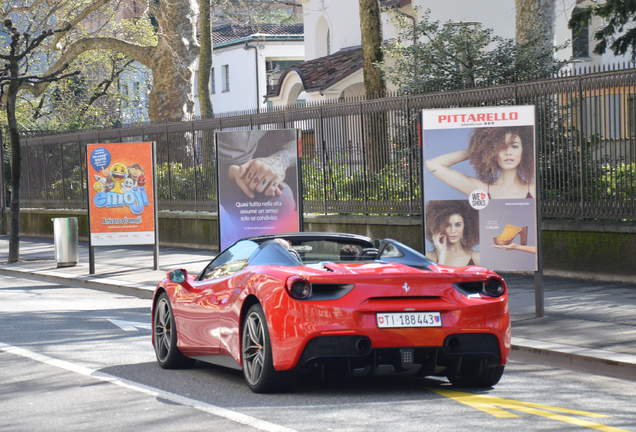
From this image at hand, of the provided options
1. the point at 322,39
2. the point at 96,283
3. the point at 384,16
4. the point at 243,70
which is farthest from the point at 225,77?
the point at 96,283

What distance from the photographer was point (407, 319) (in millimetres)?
9000

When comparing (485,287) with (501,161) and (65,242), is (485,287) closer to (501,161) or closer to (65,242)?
(501,161)

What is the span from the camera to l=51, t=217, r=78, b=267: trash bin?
25.7 metres

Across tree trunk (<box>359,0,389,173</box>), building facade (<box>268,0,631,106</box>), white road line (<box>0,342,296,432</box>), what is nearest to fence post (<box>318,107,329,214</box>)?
tree trunk (<box>359,0,389,173</box>)

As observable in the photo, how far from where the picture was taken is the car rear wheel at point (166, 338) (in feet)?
36.5

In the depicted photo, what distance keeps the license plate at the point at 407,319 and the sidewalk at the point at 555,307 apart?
2298 millimetres

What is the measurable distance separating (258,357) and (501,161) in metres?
5.58

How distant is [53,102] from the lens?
54906 mm

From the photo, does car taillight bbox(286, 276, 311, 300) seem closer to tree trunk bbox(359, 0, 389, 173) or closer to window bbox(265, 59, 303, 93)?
tree trunk bbox(359, 0, 389, 173)

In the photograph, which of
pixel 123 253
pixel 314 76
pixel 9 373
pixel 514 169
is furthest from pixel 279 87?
→ pixel 9 373

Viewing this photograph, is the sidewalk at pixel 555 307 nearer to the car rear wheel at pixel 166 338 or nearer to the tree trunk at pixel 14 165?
the tree trunk at pixel 14 165

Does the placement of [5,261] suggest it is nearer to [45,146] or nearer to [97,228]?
[97,228]

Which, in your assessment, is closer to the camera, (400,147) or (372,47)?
(400,147)

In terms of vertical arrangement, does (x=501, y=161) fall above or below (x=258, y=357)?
above
